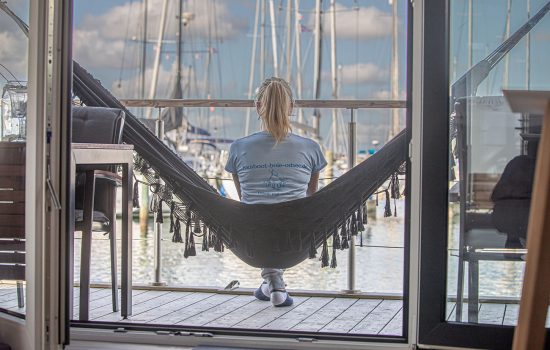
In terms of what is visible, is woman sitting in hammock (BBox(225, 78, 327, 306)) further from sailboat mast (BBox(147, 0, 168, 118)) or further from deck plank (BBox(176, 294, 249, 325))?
sailboat mast (BBox(147, 0, 168, 118))

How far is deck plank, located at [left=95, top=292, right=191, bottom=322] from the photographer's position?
3746mm

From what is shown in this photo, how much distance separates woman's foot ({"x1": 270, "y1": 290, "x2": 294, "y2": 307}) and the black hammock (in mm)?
189

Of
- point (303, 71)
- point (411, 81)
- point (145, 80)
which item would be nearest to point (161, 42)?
point (145, 80)

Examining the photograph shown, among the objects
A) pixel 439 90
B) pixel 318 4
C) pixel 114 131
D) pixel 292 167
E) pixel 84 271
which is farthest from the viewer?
pixel 318 4

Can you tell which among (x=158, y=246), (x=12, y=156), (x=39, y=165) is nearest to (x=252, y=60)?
(x=158, y=246)

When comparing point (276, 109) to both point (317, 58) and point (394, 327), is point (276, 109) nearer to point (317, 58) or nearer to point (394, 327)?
point (394, 327)

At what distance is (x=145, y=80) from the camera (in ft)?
43.4

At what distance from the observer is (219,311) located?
13.0ft

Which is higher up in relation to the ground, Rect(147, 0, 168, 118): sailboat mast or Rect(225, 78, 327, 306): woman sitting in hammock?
Rect(147, 0, 168, 118): sailboat mast

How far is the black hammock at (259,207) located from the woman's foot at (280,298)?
0.19m

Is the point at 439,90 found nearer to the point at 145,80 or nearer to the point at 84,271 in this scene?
the point at 84,271

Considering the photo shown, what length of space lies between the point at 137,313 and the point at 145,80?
9642 millimetres

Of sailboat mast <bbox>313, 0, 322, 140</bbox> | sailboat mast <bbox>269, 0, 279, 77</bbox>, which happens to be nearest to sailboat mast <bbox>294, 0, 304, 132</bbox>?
sailboat mast <bbox>269, 0, 279, 77</bbox>

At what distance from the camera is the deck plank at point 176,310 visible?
3735 millimetres
